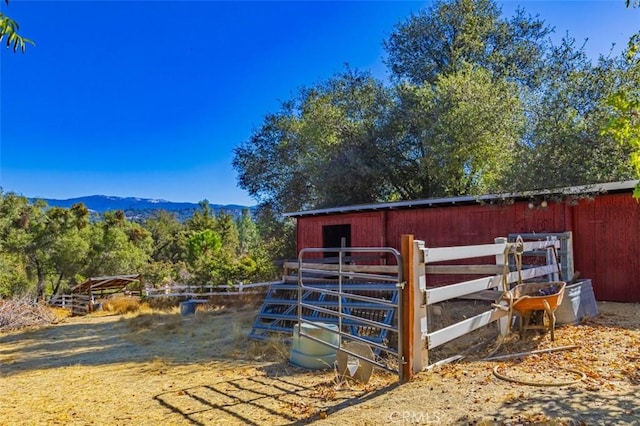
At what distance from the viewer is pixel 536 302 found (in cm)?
434

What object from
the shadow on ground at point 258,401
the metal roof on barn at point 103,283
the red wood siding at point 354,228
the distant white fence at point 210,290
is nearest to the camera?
the shadow on ground at point 258,401

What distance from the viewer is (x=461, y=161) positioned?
13328 millimetres

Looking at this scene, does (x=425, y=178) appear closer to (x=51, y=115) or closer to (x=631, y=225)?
(x=631, y=225)

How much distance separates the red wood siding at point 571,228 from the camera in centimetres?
778

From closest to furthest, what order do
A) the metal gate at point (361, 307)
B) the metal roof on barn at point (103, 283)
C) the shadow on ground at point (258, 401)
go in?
the shadow on ground at point (258, 401) < the metal gate at point (361, 307) < the metal roof on barn at point (103, 283)

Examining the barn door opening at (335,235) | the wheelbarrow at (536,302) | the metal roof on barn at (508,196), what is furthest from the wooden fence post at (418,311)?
the barn door opening at (335,235)

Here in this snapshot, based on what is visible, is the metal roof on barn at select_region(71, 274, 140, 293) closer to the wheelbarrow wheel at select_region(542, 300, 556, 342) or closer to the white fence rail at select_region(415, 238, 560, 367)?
the white fence rail at select_region(415, 238, 560, 367)

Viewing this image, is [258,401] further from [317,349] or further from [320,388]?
[317,349]

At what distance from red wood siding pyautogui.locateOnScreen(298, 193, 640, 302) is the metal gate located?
4.16 feet

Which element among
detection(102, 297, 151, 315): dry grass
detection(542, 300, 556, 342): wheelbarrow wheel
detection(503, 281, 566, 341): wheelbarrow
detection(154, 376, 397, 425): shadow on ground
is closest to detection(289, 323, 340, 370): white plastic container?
detection(154, 376, 397, 425): shadow on ground

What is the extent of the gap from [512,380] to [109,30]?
15510mm

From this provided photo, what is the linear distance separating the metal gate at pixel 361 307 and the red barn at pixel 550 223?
1214 mm

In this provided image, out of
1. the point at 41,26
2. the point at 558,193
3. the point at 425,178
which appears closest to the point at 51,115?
the point at 41,26

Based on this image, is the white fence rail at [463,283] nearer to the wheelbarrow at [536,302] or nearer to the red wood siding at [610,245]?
the wheelbarrow at [536,302]
